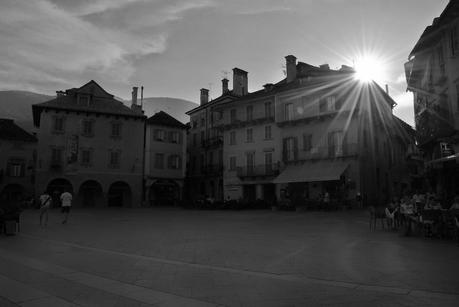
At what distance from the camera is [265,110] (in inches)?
1551

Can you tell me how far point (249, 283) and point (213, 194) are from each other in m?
41.3

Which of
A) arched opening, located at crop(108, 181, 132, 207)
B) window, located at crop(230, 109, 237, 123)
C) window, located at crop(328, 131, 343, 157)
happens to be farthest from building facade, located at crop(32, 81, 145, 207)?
window, located at crop(328, 131, 343, 157)

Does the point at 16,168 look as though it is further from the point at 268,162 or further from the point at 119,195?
the point at 268,162

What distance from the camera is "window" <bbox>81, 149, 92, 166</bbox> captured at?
40562 mm

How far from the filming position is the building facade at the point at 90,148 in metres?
39.2

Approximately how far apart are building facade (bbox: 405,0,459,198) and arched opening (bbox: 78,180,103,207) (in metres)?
31.7

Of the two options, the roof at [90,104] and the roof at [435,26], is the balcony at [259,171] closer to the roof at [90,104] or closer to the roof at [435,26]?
the roof at [90,104]

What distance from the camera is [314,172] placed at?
3206cm

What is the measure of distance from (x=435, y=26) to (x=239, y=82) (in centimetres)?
3047

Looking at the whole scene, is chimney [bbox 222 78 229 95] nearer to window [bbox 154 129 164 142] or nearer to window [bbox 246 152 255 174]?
window [bbox 154 129 164 142]

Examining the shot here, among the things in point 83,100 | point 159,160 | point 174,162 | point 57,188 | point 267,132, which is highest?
point 83,100

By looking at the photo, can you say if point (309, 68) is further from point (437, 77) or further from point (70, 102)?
point (70, 102)

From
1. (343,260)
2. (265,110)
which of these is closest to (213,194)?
(265,110)

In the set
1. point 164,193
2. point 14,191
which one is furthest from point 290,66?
point 14,191
